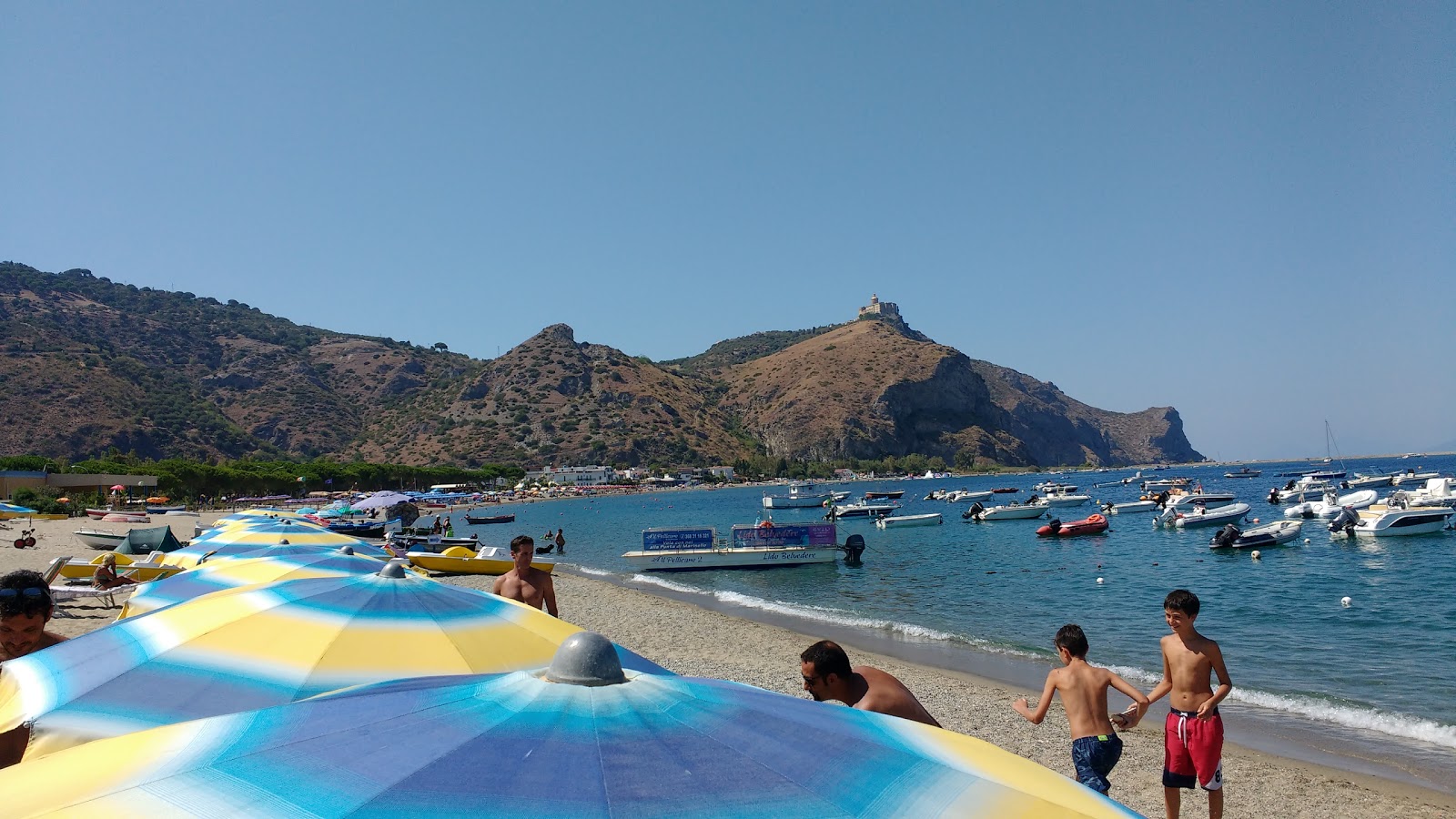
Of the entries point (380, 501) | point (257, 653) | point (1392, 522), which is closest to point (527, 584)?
point (257, 653)

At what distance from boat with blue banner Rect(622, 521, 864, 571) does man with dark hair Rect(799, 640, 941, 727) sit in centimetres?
2781

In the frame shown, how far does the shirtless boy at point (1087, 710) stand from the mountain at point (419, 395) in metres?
103

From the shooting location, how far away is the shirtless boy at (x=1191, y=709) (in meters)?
5.71

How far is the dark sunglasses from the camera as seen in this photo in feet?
15.6

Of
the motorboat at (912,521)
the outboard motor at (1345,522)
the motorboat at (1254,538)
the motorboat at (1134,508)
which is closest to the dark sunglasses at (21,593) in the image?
the motorboat at (1254,538)

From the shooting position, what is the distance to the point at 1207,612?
67.8 ft

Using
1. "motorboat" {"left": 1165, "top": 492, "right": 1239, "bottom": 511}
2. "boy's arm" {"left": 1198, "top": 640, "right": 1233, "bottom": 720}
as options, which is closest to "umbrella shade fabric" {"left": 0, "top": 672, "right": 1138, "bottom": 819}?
"boy's arm" {"left": 1198, "top": 640, "right": 1233, "bottom": 720}

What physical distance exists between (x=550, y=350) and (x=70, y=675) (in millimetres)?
173032

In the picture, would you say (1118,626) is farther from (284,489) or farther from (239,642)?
(284,489)

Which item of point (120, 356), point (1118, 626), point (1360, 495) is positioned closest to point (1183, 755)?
point (1118, 626)

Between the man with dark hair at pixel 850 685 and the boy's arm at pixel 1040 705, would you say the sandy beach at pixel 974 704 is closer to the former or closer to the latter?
the boy's arm at pixel 1040 705

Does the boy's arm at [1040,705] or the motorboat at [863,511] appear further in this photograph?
the motorboat at [863,511]

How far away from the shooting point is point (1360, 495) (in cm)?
4522

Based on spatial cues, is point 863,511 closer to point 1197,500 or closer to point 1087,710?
point 1197,500
